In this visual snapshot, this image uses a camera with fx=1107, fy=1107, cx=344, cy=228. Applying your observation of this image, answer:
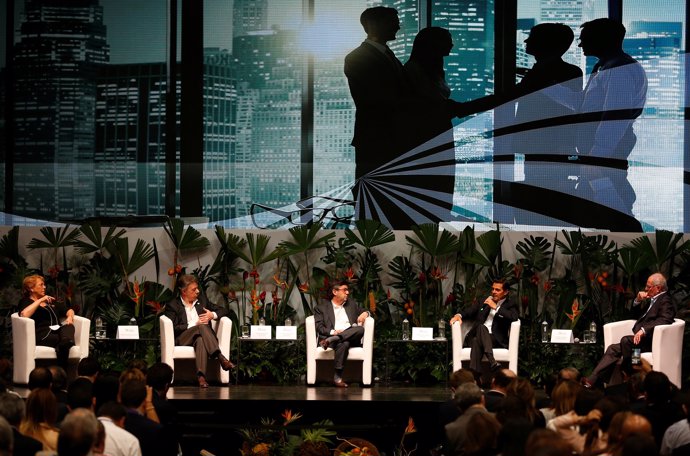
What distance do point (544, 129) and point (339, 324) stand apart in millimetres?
4080

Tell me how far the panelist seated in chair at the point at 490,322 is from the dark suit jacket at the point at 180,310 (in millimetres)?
2221

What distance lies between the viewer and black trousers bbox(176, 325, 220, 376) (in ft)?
32.8

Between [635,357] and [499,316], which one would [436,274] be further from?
[635,357]

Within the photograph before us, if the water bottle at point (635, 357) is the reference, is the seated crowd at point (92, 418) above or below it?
above

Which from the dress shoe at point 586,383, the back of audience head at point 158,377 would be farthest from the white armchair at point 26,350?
the dress shoe at point 586,383

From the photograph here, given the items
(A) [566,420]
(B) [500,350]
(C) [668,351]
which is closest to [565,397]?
(A) [566,420]

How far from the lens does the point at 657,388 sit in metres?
6.01

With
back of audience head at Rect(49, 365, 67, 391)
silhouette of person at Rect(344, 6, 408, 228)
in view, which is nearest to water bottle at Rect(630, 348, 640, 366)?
silhouette of person at Rect(344, 6, 408, 228)

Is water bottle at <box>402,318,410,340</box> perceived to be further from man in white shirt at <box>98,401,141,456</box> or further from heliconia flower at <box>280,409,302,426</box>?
man in white shirt at <box>98,401,141,456</box>

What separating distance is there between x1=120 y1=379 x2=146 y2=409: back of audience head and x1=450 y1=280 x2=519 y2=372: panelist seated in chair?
4817 millimetres

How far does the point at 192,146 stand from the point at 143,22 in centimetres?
164

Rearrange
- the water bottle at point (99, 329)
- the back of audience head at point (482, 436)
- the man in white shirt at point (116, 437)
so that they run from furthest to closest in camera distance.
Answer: the water bottle at point (99, 329) → the man in white shirt at point (116, 437) → the back of audience head at point (482, 436)

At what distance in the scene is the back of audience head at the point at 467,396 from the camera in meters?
5.83

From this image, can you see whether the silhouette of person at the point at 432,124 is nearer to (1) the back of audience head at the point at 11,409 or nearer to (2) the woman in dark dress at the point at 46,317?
(2) the woman in dark dress at the point at 46,317
